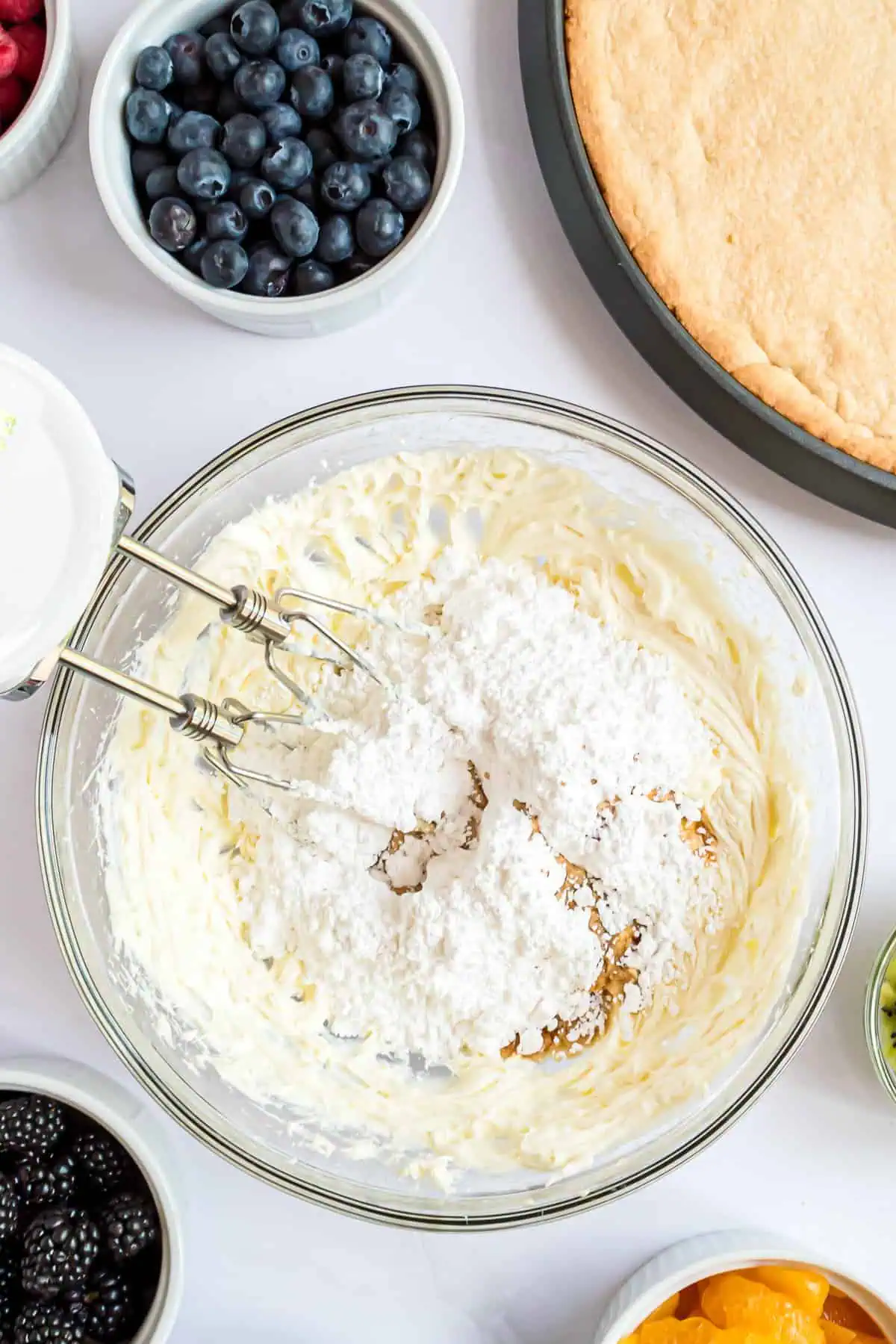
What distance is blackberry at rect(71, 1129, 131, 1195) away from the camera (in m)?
0.99

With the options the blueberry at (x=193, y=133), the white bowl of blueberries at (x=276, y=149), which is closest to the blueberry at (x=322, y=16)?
the white bowl of blueberries at (x=276, y=149)

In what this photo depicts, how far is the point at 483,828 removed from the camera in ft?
3.04

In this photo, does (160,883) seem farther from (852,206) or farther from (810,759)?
(852,206)

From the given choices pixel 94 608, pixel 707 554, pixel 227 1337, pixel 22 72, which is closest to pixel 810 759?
pixel 707 554

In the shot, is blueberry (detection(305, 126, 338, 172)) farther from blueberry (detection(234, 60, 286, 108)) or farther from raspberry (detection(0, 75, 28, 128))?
raspberry (detection(0, 75, 28, 128))

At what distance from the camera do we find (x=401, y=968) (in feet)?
3.05

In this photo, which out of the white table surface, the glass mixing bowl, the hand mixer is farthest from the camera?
the white table surface

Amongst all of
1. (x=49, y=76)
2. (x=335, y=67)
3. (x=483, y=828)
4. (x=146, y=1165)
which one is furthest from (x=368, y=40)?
(x=146, y=1165)

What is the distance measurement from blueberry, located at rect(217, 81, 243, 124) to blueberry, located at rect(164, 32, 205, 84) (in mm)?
24

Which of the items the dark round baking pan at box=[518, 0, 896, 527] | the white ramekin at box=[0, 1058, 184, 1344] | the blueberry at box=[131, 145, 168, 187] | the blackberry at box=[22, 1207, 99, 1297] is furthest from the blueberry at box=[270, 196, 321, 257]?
the blackberry at box=[22, 1207, 99, 1297]

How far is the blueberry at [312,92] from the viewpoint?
3.02 feet

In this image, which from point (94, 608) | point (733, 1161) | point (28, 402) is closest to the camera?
point (28, 402)

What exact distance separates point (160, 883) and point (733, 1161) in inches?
21.9

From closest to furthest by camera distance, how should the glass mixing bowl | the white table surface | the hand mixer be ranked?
1. the hand mixer
2. the glass mixing bowl
3. the white table surface
